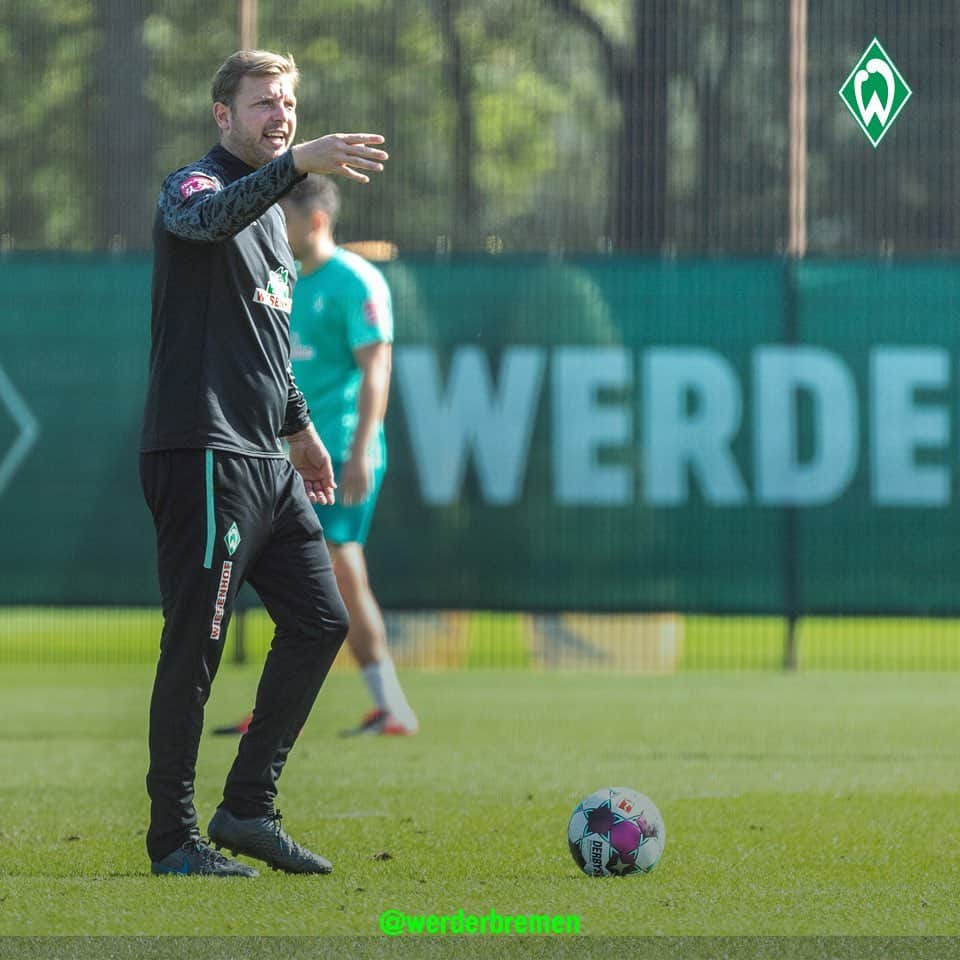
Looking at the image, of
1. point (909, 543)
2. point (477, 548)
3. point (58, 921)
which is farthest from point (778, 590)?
point (58, 921)

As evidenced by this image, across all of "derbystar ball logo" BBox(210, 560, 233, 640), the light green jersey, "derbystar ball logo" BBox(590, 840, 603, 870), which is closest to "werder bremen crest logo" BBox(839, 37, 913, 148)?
the light green jersey

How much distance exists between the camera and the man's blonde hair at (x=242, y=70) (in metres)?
4.48

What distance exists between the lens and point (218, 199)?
4230mm

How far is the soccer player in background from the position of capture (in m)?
7.45

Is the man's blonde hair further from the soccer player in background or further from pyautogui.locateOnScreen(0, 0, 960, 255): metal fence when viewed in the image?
pyautogui.locateOnScreen(0, 0, 960, 255): metal fence

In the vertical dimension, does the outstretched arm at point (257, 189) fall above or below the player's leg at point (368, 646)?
above

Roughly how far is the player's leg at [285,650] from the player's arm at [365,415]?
247cm

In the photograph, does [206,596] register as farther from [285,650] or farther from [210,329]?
[210,329]

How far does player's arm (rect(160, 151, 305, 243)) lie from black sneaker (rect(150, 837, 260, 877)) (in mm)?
1474

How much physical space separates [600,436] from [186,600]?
6.05 metres

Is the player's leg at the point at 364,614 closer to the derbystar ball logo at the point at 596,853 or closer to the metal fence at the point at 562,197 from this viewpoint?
the metal fence at the point at 562,197

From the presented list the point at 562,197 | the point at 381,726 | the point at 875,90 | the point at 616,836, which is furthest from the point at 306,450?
the point at 562,197

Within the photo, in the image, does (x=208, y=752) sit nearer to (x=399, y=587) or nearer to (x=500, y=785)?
(x=500, y=785)

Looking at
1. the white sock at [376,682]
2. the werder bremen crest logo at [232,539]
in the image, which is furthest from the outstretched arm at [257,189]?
the white sock at [376,682]
